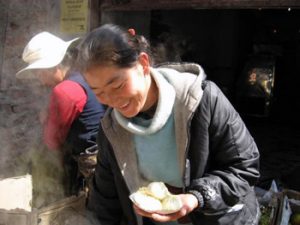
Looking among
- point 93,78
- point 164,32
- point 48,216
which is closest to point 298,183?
point 164,32

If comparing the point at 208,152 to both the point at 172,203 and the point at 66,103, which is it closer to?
the point at 172,203

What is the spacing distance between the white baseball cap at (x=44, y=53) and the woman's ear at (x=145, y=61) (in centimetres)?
164

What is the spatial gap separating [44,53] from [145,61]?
1843 mm

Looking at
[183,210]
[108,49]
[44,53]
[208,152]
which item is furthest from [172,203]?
[44,53]

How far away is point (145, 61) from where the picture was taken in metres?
1.99

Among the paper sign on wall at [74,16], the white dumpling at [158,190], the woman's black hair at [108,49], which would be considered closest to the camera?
the woman's black hair at [108,49]

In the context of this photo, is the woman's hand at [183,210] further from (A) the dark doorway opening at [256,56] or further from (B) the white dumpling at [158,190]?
(A) the dark doorway opening at [256,56]

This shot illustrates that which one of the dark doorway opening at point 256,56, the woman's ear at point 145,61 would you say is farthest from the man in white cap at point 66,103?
the dark doorway opening at point 256,56

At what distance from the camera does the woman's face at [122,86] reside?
185cm

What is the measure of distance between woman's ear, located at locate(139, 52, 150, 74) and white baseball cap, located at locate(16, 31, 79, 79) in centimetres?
164

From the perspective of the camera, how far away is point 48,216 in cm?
321

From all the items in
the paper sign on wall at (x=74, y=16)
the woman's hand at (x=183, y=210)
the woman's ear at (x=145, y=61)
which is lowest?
the woman's hand at (x=183, y=210)

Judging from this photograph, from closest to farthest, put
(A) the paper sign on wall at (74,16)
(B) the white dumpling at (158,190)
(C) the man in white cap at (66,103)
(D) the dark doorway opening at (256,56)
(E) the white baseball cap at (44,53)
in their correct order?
(B) the white dumpling at (158,190), (C) the man in white cap at (66,103), (E) the white baseball cap at (44,53), (A) the paper sign on wall at (74,16), (D) the dark doorway opening at (256,56)

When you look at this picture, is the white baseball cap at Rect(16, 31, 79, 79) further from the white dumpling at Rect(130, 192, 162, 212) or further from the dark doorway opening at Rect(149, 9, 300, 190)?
the dark doorway opening at Rect(149, 9, 300, 190)
